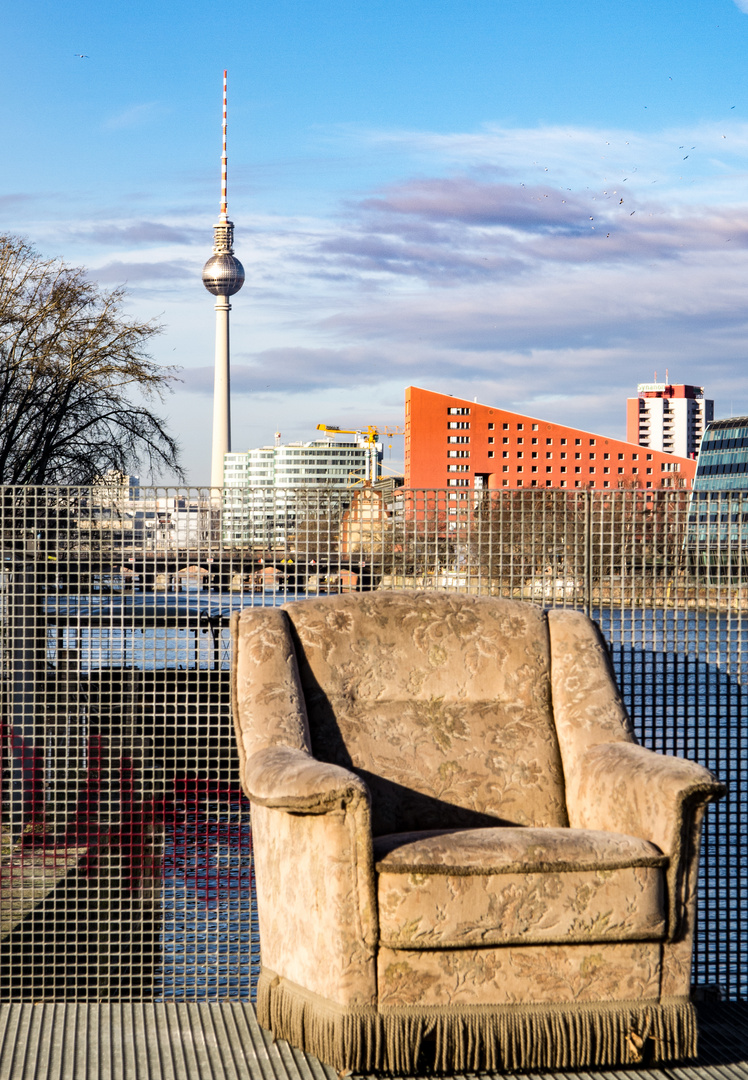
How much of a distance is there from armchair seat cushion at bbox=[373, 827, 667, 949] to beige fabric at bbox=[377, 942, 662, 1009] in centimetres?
4

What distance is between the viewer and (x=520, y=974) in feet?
8.36

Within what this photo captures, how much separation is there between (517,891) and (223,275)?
357 ft

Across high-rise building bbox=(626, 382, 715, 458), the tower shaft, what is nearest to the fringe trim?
the tower shaft

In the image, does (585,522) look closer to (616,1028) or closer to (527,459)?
(616,1028)

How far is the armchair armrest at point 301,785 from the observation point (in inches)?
96.9

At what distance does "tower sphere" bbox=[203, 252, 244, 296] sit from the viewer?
107012 mm

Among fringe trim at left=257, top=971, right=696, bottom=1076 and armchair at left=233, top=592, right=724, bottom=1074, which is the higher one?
armchair at left=233, top=592, right=724, bottom=1074

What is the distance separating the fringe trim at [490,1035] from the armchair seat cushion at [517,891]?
0.18 meters

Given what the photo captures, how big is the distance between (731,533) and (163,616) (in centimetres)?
181

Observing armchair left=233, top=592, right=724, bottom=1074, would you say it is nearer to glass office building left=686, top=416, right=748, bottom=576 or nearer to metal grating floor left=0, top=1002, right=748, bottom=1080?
metal grating floor left=0, top=1002, right=748, bottom=1080

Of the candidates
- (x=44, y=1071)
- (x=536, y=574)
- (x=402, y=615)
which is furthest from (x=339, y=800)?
(x=536, y=574)

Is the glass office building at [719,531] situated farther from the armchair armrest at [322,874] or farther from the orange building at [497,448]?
the orange building at [497,448]

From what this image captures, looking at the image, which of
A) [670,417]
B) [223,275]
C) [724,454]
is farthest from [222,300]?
[670,417]

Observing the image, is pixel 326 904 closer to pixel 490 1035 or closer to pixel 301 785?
pixel 301 785
